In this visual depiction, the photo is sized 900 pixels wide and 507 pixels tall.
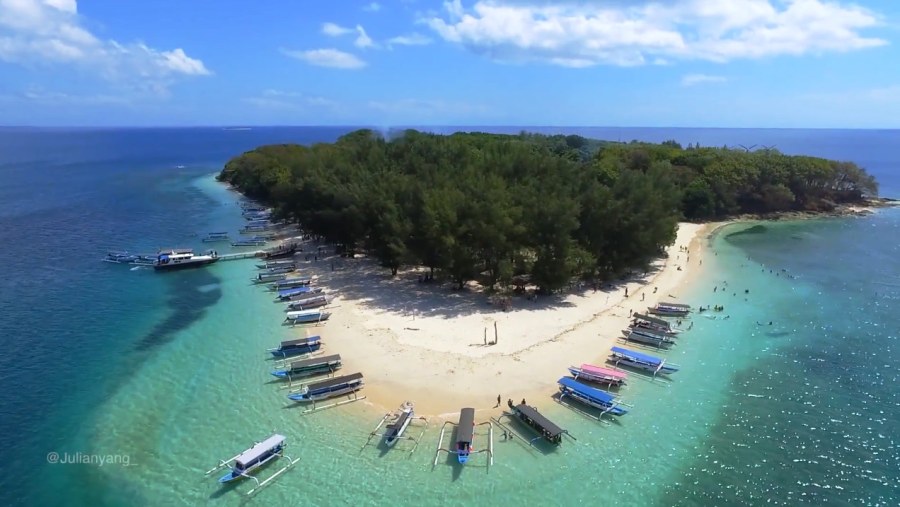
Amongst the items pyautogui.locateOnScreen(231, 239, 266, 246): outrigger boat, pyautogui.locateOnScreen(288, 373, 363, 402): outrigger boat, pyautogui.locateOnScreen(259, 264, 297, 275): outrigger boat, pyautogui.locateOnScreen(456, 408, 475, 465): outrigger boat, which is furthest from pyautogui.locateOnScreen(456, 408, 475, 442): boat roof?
pyautogui.locateOnScreen(231, 239, 266, 246): outrigger boat

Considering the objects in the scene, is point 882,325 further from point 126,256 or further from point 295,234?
point 126,256

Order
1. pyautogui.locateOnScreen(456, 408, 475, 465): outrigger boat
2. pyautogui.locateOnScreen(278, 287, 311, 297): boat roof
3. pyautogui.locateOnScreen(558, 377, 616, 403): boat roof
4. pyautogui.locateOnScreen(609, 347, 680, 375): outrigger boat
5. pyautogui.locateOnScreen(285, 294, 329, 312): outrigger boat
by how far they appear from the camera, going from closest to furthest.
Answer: pyautogui.locateOnScreen(456, 408, 475, 465): outrigger boat < pyautogui.locateOnScreen(558, 377, 616, 403): boat roof < pyautogui.locateOnScreen(609, 347, 680, 375): outrigger boat < pyautogui.locateOnScreen(285, 294, 329, 312): outrigger boat < pyautogui.locateOnScreen(278, 287, 311, 297): boat roof

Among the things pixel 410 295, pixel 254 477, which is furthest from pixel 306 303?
pixel 254 477

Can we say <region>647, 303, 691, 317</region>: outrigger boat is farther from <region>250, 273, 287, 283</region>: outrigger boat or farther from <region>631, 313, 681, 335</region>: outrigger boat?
<region>250, 273, 287, 283</region>: outrigger boat

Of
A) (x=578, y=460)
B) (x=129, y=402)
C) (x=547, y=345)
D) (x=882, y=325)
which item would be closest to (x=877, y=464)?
(x=578, y=460)

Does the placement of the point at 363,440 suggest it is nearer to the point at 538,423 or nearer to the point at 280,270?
the point at 538,423

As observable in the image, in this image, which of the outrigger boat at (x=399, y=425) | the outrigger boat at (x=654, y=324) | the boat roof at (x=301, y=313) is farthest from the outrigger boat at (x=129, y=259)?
the outrigger boat at (x=654, y=324)
